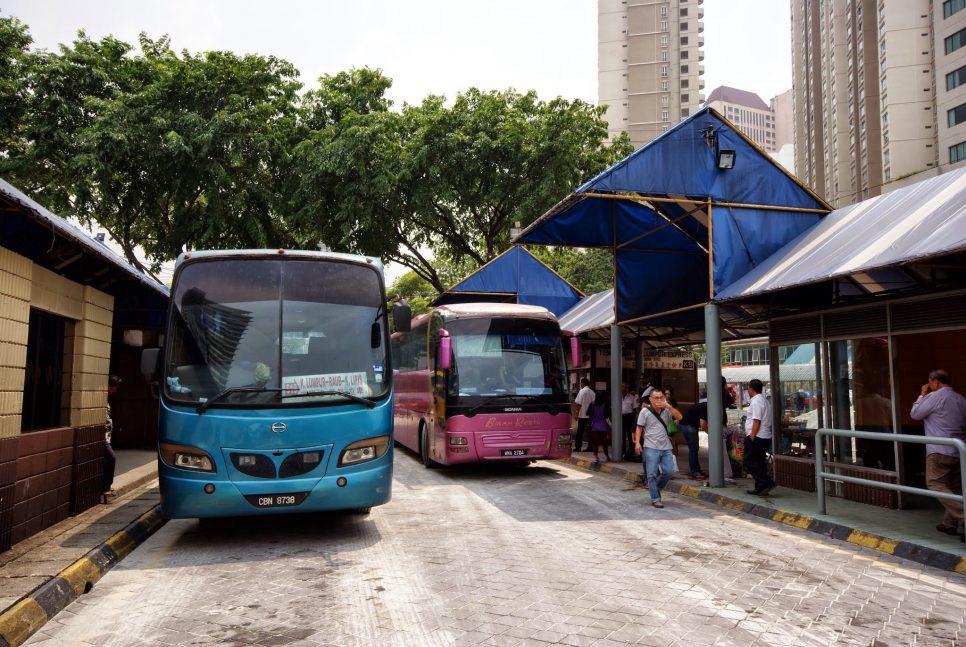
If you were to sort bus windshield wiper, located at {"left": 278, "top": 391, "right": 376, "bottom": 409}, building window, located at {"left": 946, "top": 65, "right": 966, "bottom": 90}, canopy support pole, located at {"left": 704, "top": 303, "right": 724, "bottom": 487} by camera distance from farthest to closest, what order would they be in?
building window, located at {"left": 946, "top": 65, "right": 966, "bottom": 90}, canopy support pole, located at {"left": 704, "top": 303, "right": 724, "bottom": 487}, bus windshield wiper, located at {"left": 278, "top": 391, "right": 376, "bottom": 409}

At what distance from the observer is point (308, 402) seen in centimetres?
743

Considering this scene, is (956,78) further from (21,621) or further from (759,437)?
(21,621)

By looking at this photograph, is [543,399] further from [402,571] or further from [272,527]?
[402,571]

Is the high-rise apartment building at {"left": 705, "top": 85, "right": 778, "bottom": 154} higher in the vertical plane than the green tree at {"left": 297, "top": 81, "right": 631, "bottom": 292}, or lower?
higher

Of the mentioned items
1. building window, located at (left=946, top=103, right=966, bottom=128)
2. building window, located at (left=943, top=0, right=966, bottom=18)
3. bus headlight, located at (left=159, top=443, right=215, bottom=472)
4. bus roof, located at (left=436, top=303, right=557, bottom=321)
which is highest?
building window, located at (left=943, top=0, right=966, bottom=18)

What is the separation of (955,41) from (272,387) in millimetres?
56802

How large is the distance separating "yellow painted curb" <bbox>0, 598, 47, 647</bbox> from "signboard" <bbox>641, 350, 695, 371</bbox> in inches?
671

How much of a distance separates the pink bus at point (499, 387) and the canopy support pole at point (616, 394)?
5.67 ft

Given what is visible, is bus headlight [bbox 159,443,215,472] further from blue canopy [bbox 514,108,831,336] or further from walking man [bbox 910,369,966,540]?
walking man [bbox 910,369,966,540]

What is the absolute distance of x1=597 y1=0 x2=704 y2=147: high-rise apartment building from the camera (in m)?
92.3

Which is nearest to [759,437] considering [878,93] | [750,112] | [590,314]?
[590,314]

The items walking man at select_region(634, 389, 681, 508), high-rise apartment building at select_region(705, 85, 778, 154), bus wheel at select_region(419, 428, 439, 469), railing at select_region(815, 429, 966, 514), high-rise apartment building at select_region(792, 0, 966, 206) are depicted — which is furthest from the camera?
high-rise apartment building at select_region(705, 85, 778, 154)

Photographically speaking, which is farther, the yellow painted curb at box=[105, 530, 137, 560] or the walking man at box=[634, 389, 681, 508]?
the walking man at box=[634, 389, 681, 508]

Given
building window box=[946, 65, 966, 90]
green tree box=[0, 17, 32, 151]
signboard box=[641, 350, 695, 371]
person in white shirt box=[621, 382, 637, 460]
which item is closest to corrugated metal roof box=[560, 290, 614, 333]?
person in white shirt box=[621, 382, 637, 460]
